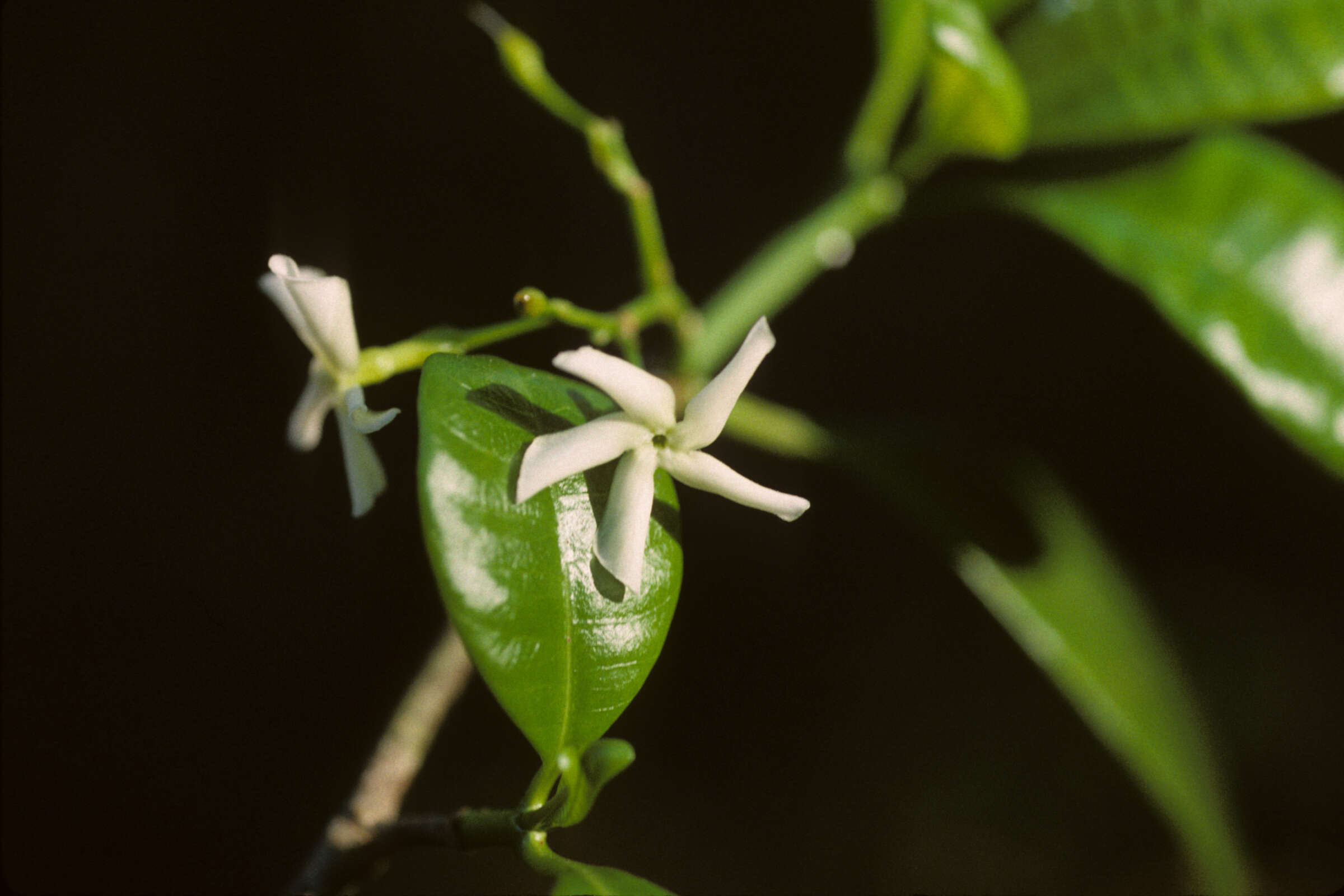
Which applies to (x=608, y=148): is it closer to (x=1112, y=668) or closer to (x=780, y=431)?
(x=780, y=431)

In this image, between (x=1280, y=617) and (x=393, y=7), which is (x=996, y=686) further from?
(x=393, y=7)

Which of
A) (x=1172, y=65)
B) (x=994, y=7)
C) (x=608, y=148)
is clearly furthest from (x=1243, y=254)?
(x=608, y=148)

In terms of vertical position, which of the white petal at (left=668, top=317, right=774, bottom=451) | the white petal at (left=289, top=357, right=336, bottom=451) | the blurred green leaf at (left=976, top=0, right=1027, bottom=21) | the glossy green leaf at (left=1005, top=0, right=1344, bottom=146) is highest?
the blurred green leaf at (left=976, top=0, right=1027, bottom=21)

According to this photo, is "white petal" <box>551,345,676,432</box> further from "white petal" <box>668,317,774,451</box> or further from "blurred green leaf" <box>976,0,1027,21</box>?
"blurred green leaf" <box>976,0,1027,21</box>

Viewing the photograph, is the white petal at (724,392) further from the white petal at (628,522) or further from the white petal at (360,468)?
the white petal at (360,468)

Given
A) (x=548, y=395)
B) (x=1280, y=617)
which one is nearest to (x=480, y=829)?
(x=548, y=395)

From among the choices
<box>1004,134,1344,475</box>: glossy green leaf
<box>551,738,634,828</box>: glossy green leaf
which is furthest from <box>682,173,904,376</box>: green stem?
<box>551,738,634,828</box>: glossy green leaf

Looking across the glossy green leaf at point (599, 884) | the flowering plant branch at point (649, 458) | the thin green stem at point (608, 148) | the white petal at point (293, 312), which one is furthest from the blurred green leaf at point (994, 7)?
the glossy green leaf at point (599, 884)
